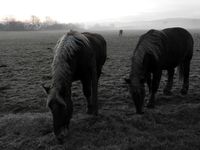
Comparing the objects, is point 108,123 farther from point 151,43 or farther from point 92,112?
point 151,43

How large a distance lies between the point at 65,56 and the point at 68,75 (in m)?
0.40

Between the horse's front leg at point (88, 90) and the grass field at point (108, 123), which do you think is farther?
the horse's front leg at point (88, 90)

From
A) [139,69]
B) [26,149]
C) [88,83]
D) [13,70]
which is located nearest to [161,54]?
[139,69]

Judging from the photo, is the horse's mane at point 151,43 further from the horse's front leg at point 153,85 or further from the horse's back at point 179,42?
the horse's front leg at point 153,85

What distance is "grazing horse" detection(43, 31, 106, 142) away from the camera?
4477mm

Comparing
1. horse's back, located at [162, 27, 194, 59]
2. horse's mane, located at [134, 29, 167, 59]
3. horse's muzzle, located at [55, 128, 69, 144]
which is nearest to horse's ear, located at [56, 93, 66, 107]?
horse's muzzle, located at [55, 128, 69, 144]

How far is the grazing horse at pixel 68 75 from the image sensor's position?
14.7 feet

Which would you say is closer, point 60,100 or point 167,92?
point 60,100

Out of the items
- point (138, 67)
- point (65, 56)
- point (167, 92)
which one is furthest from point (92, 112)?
point (167, 92)

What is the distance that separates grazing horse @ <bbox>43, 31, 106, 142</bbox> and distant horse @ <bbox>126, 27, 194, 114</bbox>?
962 mm

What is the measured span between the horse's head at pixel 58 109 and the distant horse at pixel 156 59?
6.02 ft

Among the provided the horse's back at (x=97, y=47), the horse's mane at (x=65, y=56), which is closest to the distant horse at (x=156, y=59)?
the horse's back at (x=97, y=47)

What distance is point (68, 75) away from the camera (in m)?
4.88

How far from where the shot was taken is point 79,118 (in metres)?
6.08
